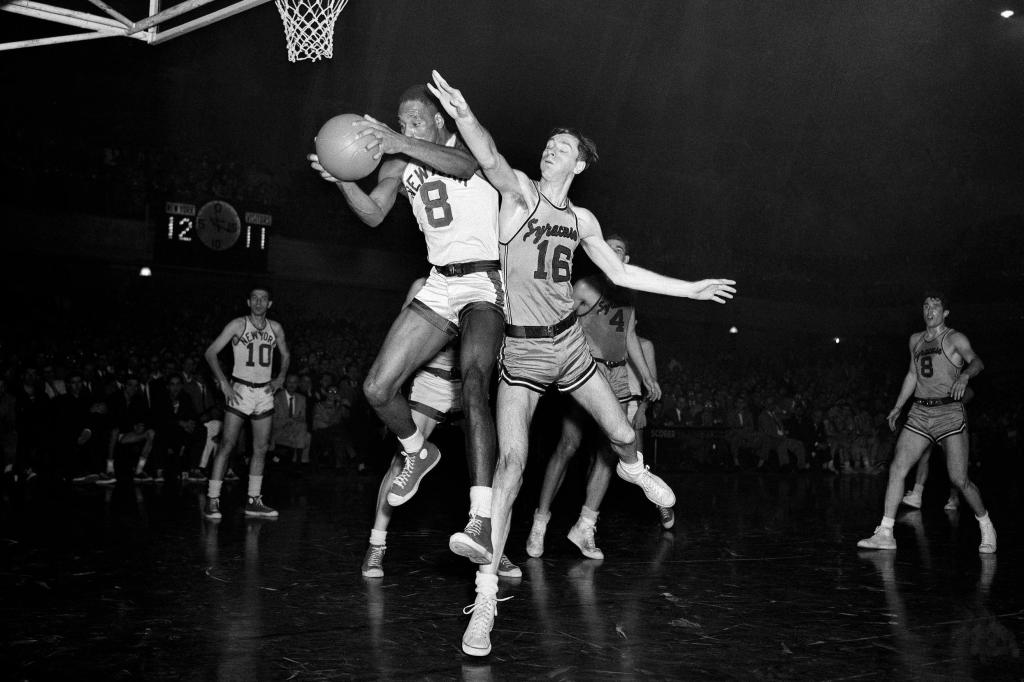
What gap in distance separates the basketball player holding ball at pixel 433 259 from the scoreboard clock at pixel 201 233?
44.8 feet

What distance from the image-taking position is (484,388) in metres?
4.14

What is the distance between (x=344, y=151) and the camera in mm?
4324

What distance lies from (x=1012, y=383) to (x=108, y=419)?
25.9m

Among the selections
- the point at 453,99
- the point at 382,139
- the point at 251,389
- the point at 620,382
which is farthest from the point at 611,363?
the point at 453,99

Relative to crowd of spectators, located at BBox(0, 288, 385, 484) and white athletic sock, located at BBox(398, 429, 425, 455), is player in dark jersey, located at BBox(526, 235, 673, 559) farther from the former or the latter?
crowd of spectators, located at BBox(0, 288, 385, 484)

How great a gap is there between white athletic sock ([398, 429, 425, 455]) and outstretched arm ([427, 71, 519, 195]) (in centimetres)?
155

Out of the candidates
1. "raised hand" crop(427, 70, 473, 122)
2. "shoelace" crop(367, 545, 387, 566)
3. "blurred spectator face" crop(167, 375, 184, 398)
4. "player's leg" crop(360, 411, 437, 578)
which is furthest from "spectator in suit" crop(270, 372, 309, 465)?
"raised hand" crop(427, 70, 473, 122)

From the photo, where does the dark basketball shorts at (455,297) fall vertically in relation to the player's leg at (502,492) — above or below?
above

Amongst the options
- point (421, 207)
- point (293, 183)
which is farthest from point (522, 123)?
point (421, 207)

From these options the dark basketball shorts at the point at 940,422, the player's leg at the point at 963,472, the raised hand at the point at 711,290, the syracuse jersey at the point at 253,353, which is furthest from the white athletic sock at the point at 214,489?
the player's leg at the point at 963,472

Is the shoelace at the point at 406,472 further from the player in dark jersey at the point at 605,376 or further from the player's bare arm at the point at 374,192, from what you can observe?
the player in dark jersey at the point at 605,376

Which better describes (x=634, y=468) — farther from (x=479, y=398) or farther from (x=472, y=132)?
(x=472, y=132)

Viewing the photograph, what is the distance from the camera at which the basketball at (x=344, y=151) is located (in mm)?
4309

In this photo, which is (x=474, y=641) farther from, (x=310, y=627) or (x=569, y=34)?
(x=569, y=34)
